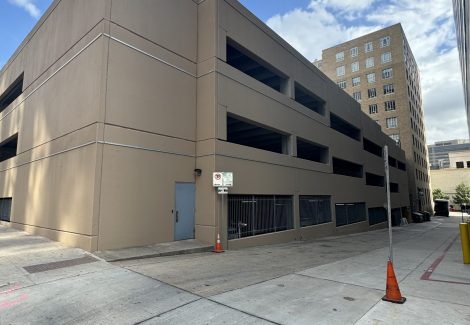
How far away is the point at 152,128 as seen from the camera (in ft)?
40.3

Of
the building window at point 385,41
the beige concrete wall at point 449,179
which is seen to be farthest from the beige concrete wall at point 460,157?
the building window at point 385,41

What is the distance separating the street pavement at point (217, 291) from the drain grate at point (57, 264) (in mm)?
23

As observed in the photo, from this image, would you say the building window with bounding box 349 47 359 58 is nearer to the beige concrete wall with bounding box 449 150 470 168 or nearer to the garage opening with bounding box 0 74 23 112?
the garage opening with bounding box 0 74 23 112

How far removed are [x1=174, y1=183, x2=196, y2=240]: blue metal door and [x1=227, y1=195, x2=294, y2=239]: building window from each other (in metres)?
1.64

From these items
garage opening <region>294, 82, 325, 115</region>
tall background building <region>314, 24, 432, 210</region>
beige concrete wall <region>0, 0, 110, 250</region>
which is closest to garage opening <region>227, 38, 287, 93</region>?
garage opening <region>294, 82, 325, 115</region>

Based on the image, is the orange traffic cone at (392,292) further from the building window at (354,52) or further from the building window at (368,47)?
the building window at (354,52)

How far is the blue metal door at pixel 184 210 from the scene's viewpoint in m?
12.7

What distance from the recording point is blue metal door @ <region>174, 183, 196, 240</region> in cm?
1271

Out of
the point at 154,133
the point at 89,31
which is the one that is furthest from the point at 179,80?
the point at 89,31

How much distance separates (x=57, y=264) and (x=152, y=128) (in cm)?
589

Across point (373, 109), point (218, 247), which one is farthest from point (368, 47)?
point (218, 247)

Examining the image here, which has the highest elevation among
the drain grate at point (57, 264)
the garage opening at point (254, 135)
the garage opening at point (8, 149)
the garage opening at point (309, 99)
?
the garage opening at point (309, 99)

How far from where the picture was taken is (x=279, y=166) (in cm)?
1694

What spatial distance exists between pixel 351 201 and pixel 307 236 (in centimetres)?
921
